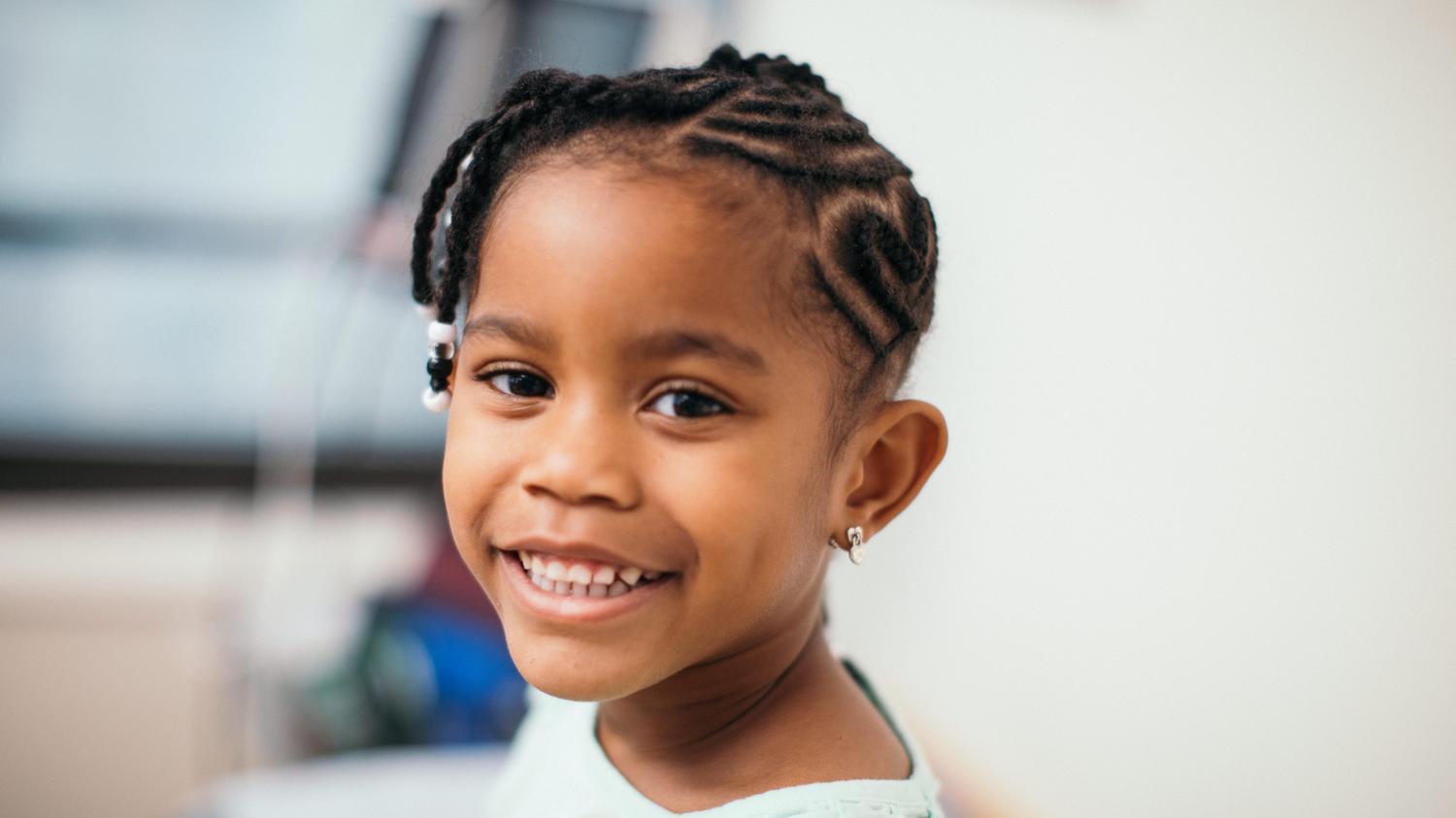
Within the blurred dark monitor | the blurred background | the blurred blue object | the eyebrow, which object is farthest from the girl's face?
the blurred dark monitor

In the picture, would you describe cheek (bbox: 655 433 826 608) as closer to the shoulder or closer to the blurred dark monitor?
the shoulder

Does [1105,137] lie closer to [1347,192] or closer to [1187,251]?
[1187,251]

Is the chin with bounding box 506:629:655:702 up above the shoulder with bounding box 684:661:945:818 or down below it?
above

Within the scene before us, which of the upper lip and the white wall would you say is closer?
the upper lip

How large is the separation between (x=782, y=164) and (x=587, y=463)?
21 centimetres

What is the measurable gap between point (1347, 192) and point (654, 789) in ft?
2.62

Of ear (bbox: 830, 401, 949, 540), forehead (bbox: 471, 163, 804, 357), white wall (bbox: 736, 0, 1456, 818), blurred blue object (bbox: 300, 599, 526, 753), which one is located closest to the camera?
forehead (bbox: 471, 163, 804, 357)

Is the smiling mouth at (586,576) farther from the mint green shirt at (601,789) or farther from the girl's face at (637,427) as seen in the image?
the mint green shirt at (601,789)

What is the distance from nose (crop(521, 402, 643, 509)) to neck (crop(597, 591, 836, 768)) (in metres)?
0.18

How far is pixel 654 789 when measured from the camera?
840 mm

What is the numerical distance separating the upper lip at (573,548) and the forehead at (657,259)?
4.9 inches

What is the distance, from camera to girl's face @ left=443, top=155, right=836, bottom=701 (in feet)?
2.23

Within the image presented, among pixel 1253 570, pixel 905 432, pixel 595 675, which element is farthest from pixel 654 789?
pixel 1253 570

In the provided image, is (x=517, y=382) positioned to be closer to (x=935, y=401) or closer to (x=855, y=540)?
(x=855, y=540)
